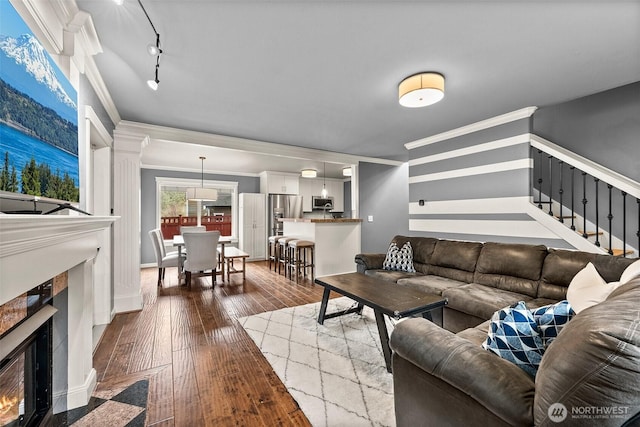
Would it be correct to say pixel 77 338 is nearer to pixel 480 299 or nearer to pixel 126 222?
pixel 126 222

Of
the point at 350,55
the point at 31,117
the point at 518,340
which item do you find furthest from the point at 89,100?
the point at 518,340

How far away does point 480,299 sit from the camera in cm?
234

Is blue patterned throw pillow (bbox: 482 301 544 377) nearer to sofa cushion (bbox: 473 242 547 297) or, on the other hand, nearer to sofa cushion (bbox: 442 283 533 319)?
sofa cushion (bbox: 442 283 533 319)

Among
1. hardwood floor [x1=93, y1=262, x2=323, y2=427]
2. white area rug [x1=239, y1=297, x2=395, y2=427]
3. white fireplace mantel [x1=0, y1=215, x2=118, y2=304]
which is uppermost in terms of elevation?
white fireplace mantel [x1=0, y1=215, x2=118, y2=304]

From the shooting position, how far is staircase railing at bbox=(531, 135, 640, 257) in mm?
2648

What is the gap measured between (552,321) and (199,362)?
7.67 ft

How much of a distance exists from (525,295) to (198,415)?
2856 millimetres

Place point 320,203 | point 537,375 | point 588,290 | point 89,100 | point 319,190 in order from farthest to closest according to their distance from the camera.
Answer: point 319,190, point 320,203, point 89,100, point 588,290, point 537,375

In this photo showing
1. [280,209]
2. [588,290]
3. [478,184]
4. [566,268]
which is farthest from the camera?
[280,209]

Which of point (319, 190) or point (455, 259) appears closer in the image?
point (455, 259)

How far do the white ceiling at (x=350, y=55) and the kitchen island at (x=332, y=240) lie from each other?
2.06 meters

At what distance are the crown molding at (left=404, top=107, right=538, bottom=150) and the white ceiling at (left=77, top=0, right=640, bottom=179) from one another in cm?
16

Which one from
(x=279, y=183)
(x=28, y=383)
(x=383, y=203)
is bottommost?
(x=28, y=383)

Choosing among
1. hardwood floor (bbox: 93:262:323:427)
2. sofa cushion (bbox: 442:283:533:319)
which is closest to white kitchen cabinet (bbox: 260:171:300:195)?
hardwood floor (bbox: 93:262:323:427)
